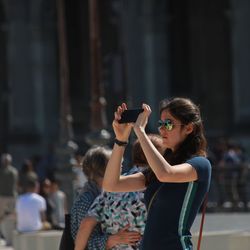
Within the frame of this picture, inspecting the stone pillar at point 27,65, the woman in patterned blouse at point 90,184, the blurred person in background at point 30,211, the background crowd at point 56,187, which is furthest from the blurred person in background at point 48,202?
the stone pillar at point 27,65

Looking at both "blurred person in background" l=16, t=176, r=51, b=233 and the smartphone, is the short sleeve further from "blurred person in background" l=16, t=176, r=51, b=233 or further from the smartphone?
"blurred person in background" l=16, t=176, r=51, b=233

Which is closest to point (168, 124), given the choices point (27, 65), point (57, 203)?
point (57, 203)

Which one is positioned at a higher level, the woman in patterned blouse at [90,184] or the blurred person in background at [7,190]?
the woman in patterned blouse at [90,184]

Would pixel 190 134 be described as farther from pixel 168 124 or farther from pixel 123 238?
pixel 123 238

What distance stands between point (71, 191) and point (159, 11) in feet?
51.1

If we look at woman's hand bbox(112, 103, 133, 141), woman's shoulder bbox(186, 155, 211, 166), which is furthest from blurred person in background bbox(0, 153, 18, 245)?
woman's shoulder bbox(186, 155, 211, 166)

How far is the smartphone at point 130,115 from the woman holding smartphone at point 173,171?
0.11 ft

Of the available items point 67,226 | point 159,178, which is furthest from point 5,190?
point 159,178

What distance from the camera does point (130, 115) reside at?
624 cm

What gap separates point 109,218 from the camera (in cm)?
742

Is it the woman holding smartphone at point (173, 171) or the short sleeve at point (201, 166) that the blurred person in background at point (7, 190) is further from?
the short sleeve at point (201, 166)

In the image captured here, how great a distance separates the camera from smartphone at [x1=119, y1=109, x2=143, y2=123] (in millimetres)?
6215

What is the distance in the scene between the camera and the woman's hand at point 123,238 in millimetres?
7332

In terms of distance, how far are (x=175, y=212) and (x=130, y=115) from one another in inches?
22.3
